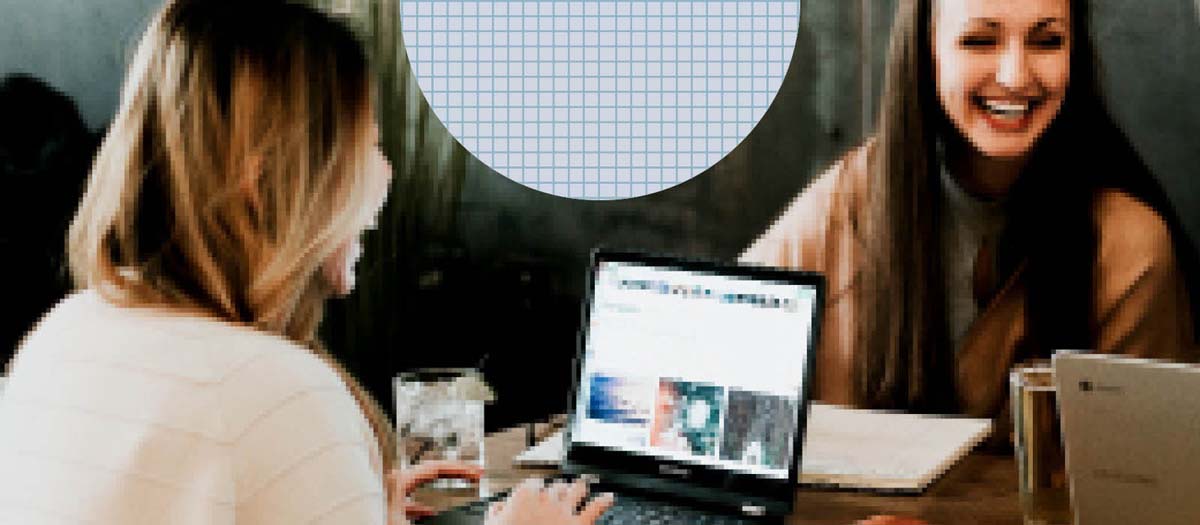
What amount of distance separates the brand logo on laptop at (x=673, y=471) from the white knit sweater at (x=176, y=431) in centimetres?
52

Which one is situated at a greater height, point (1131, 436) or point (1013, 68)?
point (1013, 68)

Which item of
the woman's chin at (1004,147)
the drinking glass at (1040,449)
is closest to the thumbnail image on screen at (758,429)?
the drinking glass at (1040,449)

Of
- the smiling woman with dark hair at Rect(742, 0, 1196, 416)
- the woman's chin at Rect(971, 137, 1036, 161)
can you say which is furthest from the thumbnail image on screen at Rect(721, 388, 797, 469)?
the woman's chin at Rect(971, 137, 1036, 161)

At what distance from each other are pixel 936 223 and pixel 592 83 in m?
0.64

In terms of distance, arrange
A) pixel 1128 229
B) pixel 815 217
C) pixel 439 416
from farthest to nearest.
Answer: pixel 815 217 < pixel 1128 229 < pixel 439 416

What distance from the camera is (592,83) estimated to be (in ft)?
7.41

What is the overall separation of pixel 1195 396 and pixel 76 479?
34.3 inches

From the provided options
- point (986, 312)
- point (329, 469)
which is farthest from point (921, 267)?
point (329, 469)

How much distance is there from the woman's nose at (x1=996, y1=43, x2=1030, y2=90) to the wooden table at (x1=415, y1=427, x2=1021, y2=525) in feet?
2.21

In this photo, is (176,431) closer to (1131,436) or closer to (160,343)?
(160,343)

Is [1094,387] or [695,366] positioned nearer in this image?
[1094,387]

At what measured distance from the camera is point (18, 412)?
102 centimetres

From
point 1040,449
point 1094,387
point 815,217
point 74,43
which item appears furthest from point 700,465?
point 74,43

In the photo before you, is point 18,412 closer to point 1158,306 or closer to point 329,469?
point 329,469
